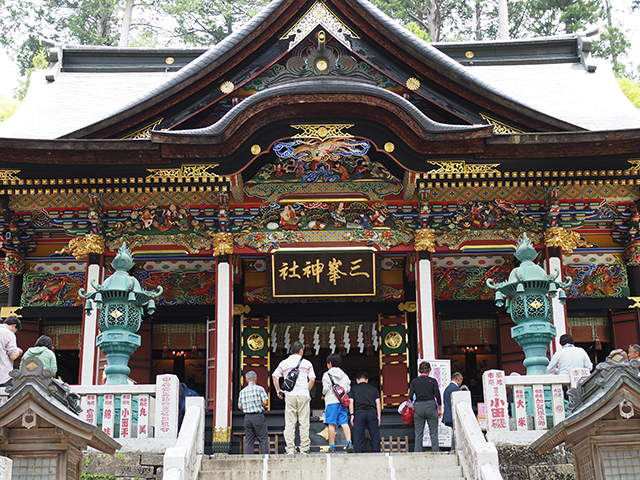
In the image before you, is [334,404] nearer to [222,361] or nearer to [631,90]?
[222,361]

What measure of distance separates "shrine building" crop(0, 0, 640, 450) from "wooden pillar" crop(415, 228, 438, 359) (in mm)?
33

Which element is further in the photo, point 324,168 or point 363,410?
point 324,168

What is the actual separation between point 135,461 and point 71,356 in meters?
6.98

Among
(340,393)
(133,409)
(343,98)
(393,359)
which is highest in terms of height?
(343,98)

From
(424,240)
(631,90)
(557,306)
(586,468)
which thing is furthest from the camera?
(631,90)

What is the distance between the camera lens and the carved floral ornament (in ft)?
39.0

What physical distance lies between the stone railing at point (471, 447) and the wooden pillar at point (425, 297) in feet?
9.10

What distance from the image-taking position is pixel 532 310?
8.70m

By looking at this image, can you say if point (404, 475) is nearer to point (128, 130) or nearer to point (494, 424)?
point (494, 424)

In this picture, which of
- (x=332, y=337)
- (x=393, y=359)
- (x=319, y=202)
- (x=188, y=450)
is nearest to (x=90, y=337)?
(x=319, y=202)

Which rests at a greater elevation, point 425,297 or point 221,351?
point 425,297

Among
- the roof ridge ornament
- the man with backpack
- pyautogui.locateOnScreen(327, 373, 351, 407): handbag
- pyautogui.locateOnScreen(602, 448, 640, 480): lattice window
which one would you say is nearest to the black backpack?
the man with backpack

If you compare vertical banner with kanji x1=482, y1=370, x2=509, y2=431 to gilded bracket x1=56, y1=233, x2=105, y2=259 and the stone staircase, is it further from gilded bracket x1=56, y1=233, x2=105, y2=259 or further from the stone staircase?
gilded bracket x1=56, y1=233, x2=105, y2=259

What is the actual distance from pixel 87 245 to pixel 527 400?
22.9ft
